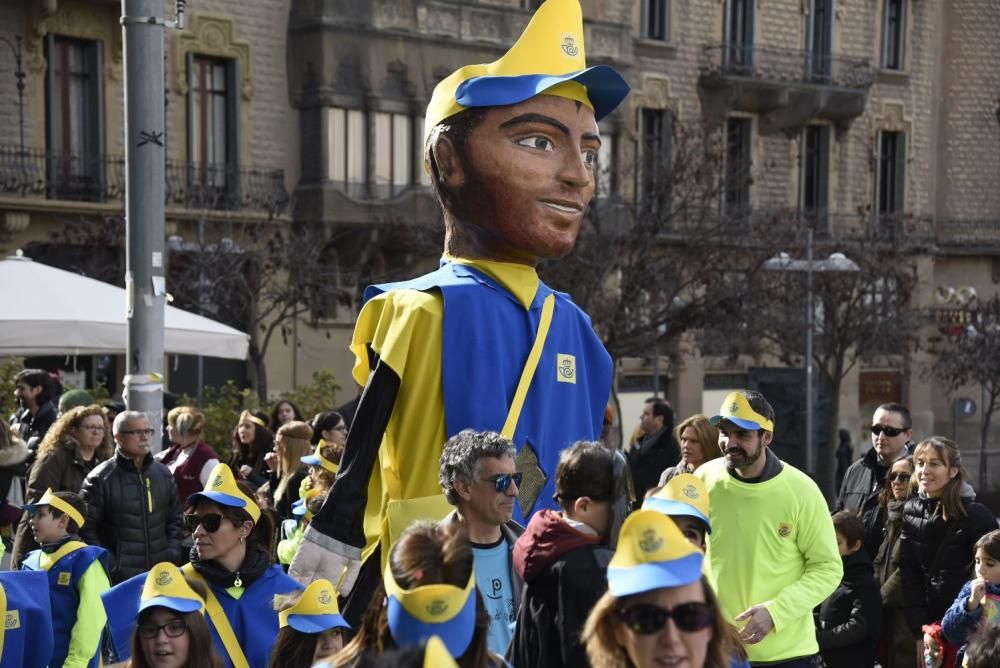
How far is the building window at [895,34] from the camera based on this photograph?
3600cm

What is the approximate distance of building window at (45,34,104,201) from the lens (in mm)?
23875

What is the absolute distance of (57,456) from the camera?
924 cm

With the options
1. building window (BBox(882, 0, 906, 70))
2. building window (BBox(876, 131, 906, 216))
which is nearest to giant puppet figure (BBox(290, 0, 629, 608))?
building window (BBox(876, 131, 906, 216))

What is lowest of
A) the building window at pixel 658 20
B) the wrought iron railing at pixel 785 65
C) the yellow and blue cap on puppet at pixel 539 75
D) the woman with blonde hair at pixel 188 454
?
the woman with blonde hair at pixel 188 454

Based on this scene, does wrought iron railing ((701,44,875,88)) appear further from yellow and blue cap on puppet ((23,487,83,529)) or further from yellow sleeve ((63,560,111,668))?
yellow sleeve ((63,560,111,668))

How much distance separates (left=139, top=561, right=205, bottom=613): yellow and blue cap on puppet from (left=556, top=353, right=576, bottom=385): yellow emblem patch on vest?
5.55ft

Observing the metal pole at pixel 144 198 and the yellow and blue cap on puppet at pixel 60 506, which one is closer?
the yellow and blue cap on puppet at pixel 60 506

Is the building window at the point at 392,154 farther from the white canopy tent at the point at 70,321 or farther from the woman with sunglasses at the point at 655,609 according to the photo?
the woman with sunglasses at the point at 655,609

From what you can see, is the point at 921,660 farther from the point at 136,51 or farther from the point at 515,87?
the point at 136,51

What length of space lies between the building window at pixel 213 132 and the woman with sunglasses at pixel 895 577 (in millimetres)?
17819

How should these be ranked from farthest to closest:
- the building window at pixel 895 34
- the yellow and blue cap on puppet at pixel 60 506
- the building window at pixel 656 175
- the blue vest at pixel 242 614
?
the building window at pixel 895 34 < the building window at pixel 656 175 < the yellow and blue cap on puppet at pixel 60 506 < the blue vest at pixel 242 614

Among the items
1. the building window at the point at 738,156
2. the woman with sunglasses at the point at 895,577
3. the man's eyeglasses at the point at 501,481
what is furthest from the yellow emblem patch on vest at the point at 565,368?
the building window at the point at 738,156

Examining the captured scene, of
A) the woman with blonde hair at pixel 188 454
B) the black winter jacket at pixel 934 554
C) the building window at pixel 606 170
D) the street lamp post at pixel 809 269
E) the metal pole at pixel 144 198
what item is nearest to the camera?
the black winter jacket at pixel 934 554

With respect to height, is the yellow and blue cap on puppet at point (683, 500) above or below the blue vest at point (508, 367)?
below
